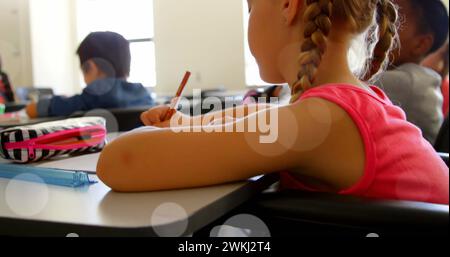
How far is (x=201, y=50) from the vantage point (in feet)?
16.3

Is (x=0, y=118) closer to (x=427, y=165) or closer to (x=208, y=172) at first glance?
(x=208, y=172)

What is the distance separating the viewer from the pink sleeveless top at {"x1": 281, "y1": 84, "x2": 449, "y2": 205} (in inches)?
22.9

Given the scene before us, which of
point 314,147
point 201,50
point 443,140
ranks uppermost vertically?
point 201,50

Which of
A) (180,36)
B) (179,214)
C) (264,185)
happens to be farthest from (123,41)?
(180,36)

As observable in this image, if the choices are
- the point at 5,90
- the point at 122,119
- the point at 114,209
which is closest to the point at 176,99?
the point at 114,209

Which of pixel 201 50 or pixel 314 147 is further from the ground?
pixel 201 50

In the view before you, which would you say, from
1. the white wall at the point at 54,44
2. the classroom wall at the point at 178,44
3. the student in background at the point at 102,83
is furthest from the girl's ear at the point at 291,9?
the white wall at the point at 54,44

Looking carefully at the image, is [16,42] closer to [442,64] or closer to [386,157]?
[442,64]

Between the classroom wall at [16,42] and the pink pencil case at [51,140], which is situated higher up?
the classroom wall at [16,42]

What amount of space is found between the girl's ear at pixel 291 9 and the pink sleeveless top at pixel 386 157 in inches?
6.5

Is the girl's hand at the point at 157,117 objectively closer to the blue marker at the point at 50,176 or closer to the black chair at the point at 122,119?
the blue marker at the point at 50,176

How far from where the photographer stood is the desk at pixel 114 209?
0.42 m

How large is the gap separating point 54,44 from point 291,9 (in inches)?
226
